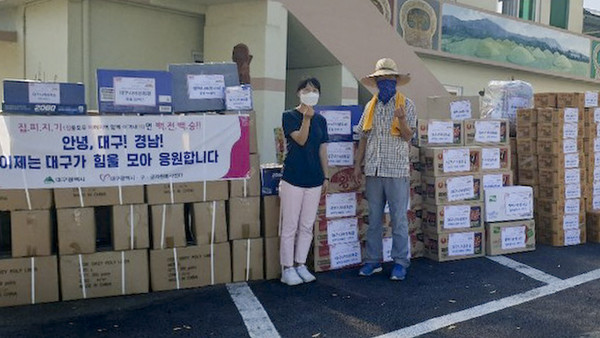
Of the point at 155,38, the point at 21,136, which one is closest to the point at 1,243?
the point at 21,136

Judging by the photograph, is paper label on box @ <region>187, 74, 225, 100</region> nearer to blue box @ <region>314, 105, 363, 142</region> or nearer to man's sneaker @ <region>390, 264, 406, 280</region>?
blue box @ <region>314, 105, 363, 142</region>

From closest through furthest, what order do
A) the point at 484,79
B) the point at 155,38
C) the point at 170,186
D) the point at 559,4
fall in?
1. the point at 170,186
2. the point at 155,38
3. the point at 484,79
4. the point at 559,4

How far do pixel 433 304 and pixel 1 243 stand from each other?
142 inches

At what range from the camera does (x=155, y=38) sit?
9.20 metres

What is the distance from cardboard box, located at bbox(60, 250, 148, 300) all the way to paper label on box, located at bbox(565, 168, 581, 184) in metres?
5.19

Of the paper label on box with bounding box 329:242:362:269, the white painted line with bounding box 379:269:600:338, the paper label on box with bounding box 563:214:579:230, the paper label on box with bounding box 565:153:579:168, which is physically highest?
the paper label on box with bounding box 565:153:579:168

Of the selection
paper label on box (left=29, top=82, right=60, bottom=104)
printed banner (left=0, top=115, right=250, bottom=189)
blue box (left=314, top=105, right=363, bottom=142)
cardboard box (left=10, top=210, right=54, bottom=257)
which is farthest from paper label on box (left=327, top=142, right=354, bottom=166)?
cardboard box (left=10, top=210, right=54, bottom=257)

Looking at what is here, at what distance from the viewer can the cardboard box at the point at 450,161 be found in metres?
6.08

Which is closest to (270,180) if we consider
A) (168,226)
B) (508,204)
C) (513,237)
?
(168,226)

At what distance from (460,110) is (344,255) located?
7.62 ft

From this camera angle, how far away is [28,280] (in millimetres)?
4512

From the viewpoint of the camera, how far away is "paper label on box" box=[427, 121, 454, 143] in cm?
625

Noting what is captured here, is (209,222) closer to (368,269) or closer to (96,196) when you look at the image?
(96,196)

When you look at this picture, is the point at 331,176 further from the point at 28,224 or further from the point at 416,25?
the point at 416,25
